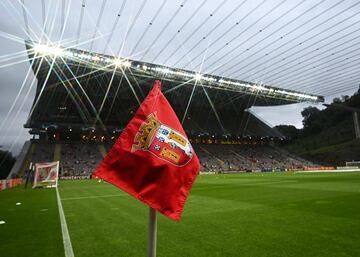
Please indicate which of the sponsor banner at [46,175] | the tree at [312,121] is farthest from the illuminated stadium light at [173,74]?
the tree at [312,121]

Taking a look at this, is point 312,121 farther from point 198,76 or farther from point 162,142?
point 162,142

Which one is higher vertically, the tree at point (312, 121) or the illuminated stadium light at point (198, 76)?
the tree at point (312, 121)

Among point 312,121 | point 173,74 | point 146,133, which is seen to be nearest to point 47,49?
point 173,74

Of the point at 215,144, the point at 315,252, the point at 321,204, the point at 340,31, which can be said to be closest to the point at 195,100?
the point at 215,144

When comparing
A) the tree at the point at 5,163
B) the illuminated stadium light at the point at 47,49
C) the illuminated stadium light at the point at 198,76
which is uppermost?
the illuminated stadium light at the point at 198,76

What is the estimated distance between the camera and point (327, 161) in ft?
252

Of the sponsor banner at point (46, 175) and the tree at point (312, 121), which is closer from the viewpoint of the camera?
the sponsor banner at point (46, 175)

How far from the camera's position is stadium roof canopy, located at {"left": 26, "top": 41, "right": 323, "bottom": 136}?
139 ft

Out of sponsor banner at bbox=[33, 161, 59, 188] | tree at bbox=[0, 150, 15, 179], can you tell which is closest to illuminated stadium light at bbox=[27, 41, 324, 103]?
sponsor banner at bbox=[33, 161, 59, 188]

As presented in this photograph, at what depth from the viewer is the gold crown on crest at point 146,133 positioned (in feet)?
9.10

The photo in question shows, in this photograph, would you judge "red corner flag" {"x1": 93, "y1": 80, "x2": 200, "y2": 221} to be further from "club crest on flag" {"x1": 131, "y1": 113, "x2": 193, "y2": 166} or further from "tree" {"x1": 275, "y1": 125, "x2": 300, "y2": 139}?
"tree" {"x1": 275, "y1": 125, "x2": 300, "y2": 139}

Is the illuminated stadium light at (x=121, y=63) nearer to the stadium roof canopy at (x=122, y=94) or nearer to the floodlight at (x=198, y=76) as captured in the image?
the stadium roof canopy at (x=122, y=94)

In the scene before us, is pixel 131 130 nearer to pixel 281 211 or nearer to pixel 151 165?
pixel 151 165

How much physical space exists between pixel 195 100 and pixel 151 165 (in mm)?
64732
